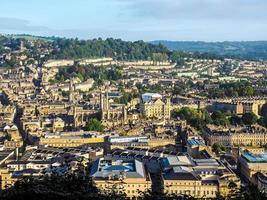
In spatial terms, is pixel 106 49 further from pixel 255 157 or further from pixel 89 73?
pixel 255 157

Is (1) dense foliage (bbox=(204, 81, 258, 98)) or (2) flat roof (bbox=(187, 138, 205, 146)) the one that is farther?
(1) dense foliage (bbox=(204, 81, 258, 98))

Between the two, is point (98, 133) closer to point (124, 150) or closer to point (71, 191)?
point (124, 150)

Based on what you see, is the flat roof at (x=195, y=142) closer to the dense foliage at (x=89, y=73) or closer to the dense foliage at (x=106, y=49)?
the dense foliage at (x=89, y=73)

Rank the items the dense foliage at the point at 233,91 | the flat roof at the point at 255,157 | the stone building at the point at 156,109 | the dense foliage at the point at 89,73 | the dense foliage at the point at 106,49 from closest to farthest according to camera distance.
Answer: the flat roof at the point at 255,157
the stone building at the point at 156,109
the dense foliage at the point at 233,91
the dense foliage at the point at 89,73
the dense foliage at the point at 106,49

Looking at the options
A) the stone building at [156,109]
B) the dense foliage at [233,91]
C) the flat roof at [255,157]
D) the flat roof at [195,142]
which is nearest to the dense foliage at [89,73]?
the dense foliage at [233,91]

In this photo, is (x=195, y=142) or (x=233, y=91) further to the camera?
(x=233, y=91)

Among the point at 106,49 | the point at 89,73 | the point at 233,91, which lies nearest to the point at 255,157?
the point at 233,91

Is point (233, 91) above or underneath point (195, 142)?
underneath

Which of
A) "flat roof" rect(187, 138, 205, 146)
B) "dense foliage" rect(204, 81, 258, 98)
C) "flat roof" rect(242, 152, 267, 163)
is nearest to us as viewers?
"flat roof" rect(242, 152, 267, 163)

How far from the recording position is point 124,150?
30547mm

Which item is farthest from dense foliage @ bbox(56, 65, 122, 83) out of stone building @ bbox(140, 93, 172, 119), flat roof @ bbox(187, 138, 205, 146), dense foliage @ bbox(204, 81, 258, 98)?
flat roof @ bbox(187, 138, 205, 146)

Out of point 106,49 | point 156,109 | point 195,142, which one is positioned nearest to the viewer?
point 195,142

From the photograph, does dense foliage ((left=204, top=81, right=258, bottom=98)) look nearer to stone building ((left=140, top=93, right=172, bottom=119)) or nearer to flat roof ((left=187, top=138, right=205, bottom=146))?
stone building ((left=140, top=93, right=172, bottom=119))

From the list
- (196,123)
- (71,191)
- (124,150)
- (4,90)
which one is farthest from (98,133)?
(4,90)
